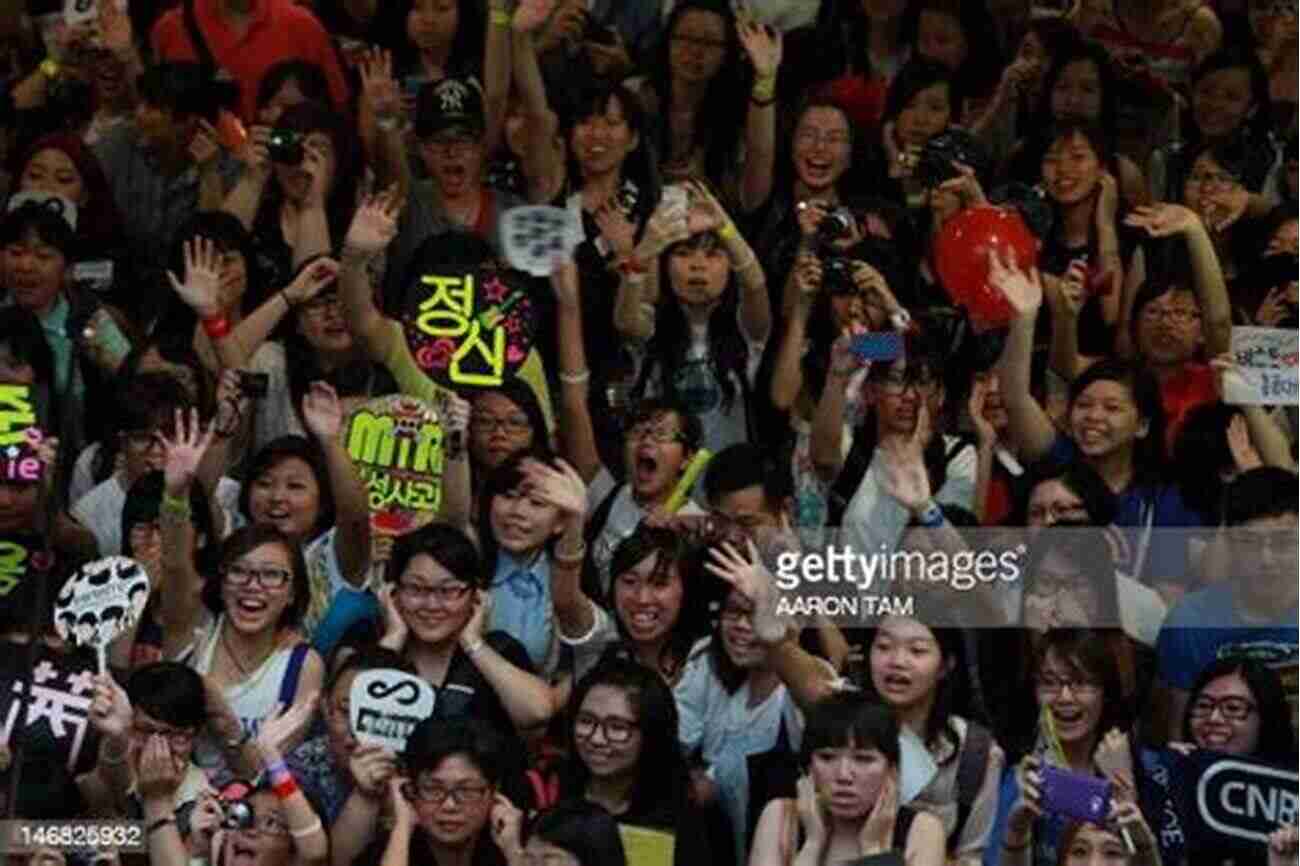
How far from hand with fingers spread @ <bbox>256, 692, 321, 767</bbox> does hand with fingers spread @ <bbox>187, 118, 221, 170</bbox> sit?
1592 millimetres

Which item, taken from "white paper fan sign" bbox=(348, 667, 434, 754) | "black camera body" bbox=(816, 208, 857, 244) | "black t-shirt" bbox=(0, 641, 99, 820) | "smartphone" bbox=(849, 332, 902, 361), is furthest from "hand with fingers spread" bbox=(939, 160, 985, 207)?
"black t-shirt" bbox=(0, 641, 99, 820)

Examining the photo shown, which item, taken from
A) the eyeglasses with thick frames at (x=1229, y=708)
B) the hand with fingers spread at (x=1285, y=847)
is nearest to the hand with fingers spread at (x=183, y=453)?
the eyeglasses with thick frames at (x=1229, y=708)

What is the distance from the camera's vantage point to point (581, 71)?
8.80 m

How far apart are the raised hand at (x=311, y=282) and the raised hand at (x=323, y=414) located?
315 mm

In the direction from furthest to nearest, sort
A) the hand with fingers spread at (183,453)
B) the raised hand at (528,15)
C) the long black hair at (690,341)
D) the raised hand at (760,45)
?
1. the raised hand at (760,45)
2. the raised hand at (528,15)
3. the long black hair at (690,341)
4. the hand with fingers spread at (183,453)

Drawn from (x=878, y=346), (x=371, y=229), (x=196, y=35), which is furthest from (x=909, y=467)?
(x=196, y=35)

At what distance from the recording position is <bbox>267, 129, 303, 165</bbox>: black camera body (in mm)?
8484

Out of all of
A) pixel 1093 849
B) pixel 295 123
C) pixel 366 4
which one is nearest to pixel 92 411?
pixel 295 123

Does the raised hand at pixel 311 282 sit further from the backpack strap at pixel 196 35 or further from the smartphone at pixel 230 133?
the backpack strap at pixel 196 35

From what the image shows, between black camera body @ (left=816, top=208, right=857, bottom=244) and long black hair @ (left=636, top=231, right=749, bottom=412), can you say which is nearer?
long black hair @ (left=636, top=231, right=749, bottom=412)

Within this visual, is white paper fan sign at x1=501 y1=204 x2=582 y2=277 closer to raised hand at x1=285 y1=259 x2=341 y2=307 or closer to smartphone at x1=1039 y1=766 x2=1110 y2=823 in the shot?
raised hand at x1=285 y1=259 x2=341 y2=307

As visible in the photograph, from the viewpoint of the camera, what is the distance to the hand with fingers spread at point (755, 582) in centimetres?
751

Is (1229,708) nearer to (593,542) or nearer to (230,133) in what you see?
(593,542)

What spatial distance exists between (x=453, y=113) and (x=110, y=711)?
163 cm
